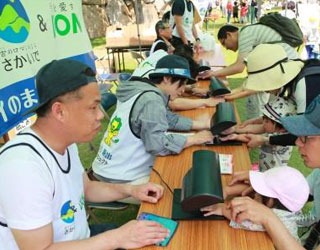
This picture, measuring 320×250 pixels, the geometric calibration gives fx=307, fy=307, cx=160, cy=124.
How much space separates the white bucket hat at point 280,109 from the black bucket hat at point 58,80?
1274mm

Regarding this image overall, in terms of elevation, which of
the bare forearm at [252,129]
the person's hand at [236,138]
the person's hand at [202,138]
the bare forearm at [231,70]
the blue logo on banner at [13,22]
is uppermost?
the blue logo on banner at [13,22]

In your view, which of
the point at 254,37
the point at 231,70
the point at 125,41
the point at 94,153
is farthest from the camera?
the point at 125,41

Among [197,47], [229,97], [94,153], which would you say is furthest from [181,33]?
[229,97]

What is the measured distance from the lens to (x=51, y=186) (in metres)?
1.14

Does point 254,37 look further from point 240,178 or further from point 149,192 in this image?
point 149,192

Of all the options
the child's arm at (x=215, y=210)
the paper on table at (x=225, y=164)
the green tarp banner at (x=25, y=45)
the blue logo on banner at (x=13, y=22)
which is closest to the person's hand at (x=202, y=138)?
the paper on table at (x=225, y=164)

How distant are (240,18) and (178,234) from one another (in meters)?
16.0

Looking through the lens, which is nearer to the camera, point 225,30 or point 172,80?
point 172,80

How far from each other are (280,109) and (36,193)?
4.96ft

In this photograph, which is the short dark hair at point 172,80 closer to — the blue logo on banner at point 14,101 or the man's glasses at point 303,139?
the blue logo on banner at point 14,101

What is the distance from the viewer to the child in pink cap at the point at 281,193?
1.12 metres

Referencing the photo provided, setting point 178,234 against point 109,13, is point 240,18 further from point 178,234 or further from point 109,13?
point 178,234

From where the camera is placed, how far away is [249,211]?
118 cm

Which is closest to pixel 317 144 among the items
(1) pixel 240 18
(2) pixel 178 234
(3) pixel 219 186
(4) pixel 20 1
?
(3) pixel 219 186
